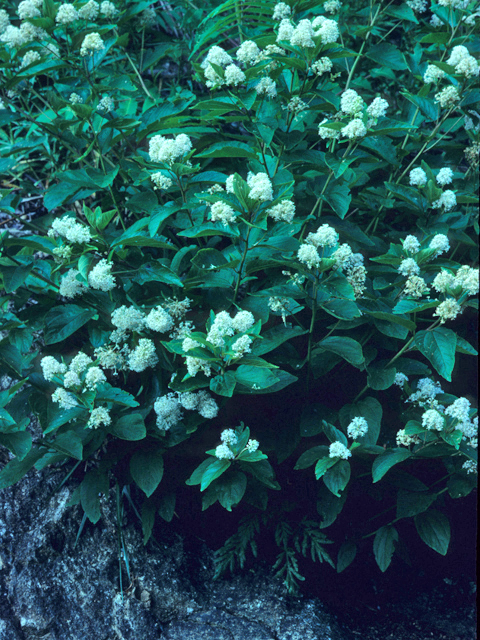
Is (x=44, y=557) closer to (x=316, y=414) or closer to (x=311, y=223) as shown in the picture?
(x=316, y=414)

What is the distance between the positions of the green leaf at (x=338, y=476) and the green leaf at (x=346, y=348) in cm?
31

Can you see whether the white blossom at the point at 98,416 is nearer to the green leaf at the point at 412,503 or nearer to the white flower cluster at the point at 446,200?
the green leaf at the point at 412,503

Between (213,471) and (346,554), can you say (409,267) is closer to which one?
(213,471)

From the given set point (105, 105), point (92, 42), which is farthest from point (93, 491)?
point (92, 42)

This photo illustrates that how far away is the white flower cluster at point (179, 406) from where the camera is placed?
5.34 feet

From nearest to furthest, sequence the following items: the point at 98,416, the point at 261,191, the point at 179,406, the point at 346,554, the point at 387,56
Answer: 1. the point at 261,191
2. the point at 98,416
3. the point at 179,406
4. the point at 346,554
5. the point at 387,56

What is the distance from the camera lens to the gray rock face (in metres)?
1.85

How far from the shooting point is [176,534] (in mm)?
2152

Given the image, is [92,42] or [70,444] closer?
[70,444]

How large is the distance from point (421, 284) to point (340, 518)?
1128 millimetres

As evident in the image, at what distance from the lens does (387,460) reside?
1.65m

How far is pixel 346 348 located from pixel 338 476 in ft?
1.28

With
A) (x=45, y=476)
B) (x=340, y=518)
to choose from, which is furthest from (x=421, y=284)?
(x=45, y=476)

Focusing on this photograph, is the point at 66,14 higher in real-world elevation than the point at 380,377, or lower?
higher
